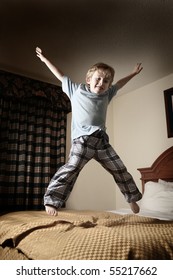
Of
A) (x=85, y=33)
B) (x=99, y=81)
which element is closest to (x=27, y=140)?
(x=85, y=33)

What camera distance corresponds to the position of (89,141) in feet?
2.49

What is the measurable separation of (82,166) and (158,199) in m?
0.78

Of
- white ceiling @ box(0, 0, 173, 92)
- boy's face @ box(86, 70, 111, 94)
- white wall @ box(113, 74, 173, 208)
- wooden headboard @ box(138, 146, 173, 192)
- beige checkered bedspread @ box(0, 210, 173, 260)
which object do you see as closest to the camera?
beige checkered bedspread @ box(0, 210, 173, 260)

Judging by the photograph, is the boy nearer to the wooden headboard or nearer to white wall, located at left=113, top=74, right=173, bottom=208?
the wooden headboard

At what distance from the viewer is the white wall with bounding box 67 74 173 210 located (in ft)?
5.96

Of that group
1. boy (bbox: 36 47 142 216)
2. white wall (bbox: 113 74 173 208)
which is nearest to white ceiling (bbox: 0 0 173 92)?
white wall (bbox: 113 74 173 208)

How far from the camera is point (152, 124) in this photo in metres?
1.86

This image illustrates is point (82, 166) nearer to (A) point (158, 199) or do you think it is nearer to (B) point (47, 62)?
(B) point (47, 62)

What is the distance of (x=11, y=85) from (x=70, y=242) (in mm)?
1421

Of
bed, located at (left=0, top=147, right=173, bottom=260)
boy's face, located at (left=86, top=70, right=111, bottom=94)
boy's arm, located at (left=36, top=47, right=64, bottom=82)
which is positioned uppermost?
boy's arm, located at (left=36, top=47, right=64, bottom=82)

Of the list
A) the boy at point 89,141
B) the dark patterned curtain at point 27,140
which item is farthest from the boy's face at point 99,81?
the dark patterned curtain at point 27,140

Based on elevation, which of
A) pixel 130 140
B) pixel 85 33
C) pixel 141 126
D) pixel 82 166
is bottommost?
pixel 82 166

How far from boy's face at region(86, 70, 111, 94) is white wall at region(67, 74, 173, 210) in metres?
1.14
